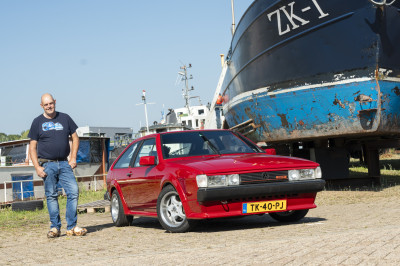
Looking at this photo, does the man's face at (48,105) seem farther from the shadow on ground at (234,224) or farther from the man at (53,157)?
the shadow on ground at (234,224)

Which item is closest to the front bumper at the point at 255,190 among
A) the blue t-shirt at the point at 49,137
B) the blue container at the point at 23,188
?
the blue t-shirt at the point at 49,137

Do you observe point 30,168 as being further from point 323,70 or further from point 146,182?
point 146,182

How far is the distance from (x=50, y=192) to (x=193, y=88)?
2191 inches

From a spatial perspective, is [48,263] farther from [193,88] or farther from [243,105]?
[193,88]

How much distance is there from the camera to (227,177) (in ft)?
20.7

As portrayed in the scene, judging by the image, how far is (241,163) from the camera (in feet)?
21.5

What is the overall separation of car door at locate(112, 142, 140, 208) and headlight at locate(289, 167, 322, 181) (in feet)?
8.19

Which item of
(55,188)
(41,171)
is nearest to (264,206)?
(55,188)

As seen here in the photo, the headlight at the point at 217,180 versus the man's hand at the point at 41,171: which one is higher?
the man's hand at the point at 41,171

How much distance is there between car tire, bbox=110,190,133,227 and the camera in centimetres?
834

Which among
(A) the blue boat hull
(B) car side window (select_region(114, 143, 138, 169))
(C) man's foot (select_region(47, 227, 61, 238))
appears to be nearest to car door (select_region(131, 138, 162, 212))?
(B) car side window (select_region(114, 143, 138, 169))

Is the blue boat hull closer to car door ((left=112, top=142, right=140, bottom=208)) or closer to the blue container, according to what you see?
car door ((left=112, top=142, right=140, bottom=208))

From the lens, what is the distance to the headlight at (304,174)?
264 inches

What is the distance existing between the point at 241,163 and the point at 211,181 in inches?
19.6
